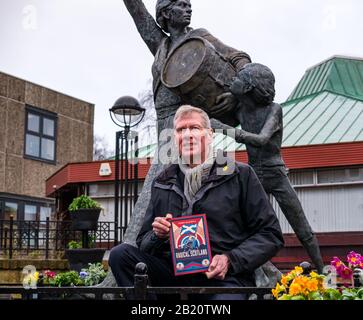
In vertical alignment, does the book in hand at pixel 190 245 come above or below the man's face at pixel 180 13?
below

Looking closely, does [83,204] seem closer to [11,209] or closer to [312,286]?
[312,286]

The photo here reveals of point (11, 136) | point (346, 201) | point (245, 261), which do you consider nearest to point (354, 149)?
point (346, 201)

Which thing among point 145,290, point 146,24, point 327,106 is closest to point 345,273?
point 145,290

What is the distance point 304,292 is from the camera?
301 cm

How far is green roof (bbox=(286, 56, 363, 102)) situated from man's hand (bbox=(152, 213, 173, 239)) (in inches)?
866

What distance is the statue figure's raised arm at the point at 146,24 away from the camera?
6805 millimetres

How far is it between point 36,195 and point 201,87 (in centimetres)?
2523

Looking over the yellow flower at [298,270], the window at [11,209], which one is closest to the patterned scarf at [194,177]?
the yellow flower at [298,270]

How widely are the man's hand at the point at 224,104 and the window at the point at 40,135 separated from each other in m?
24.8

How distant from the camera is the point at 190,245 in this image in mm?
3480

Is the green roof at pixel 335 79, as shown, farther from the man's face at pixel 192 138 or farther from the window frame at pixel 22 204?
the man's face at pixel 192 138

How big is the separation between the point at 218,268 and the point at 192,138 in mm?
812

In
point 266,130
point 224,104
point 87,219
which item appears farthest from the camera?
point 87,219
